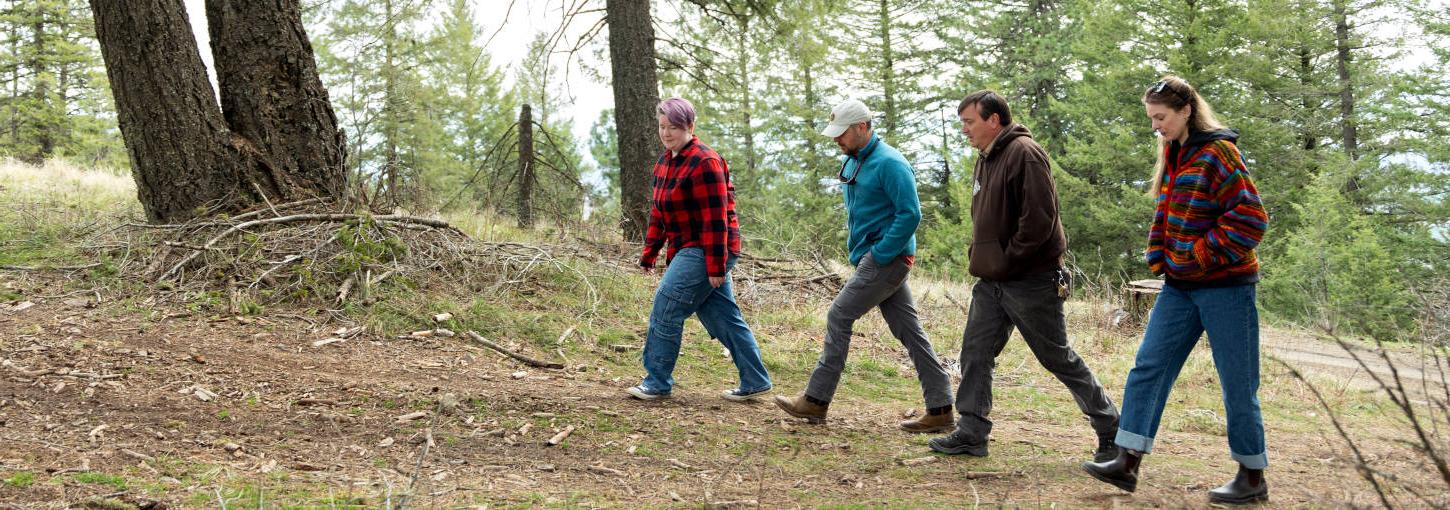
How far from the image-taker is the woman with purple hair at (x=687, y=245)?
17.3 ft

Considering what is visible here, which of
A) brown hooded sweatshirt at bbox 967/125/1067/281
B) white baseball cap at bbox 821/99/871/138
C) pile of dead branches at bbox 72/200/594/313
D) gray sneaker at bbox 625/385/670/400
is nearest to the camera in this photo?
brown hooded sweatshirt at bbox 967/125/1067/281

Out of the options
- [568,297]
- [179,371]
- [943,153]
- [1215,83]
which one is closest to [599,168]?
[943,153]

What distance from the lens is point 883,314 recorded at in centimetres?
524

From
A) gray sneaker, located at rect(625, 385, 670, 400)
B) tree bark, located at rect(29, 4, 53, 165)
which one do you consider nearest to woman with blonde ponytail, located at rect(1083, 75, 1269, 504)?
gray sneaker, located at rect(625, 385, 670, 400)

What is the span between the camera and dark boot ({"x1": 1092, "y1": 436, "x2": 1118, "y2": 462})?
14.5 feet

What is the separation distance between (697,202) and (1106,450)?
2501mm

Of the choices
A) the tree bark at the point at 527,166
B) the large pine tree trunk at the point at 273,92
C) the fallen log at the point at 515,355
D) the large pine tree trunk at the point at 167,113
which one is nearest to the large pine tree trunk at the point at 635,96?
the tree bark at the point at 527,166

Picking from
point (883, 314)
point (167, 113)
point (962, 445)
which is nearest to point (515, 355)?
point (883, 314)

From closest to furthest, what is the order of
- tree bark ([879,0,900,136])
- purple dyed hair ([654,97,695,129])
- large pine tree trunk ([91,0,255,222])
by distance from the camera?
purple dyed hair ([654,97,695,129]) → large pine tree trunk ([91,0,255,222]) → tree bark ([879,0,900,136])

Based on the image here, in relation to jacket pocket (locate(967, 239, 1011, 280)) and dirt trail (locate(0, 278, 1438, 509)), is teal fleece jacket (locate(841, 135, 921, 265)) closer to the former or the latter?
jacket pocket (locate(967, 239, 1011, 280))

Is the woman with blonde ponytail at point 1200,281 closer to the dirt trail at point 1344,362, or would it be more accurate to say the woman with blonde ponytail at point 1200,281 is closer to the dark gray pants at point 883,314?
the dark gray pants at point 883,314

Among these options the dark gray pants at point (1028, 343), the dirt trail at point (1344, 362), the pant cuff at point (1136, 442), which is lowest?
the dirt trail at point (1344, 362)

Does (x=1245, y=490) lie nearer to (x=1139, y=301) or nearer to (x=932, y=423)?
(x=932, y=423)

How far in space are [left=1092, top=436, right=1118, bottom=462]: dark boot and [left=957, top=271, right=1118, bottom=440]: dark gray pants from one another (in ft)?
0.10
